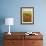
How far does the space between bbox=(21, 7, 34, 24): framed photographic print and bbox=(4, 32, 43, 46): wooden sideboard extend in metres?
0.68

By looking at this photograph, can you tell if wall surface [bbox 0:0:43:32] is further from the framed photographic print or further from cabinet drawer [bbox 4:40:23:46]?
cabinet drawer [bbox 4:40:23:46]

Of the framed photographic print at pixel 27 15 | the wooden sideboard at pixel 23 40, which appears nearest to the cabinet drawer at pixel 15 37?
the wooden sideboard at pixel 23 40

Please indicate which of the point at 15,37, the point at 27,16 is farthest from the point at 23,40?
the point at 27,16

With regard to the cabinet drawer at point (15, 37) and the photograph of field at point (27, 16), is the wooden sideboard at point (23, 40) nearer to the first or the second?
the cabinet drawer at point (15, 37)

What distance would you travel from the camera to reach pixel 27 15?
4.73 metres

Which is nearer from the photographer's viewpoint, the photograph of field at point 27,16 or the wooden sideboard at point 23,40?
the wooden sideboard at point 23,40

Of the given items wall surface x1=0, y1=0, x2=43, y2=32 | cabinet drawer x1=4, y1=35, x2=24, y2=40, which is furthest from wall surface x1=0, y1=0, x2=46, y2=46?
cabinet drawer x1=4, y1=35, x2=24, y2=40

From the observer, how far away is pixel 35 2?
4742mm

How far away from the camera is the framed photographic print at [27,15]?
15.4 feet

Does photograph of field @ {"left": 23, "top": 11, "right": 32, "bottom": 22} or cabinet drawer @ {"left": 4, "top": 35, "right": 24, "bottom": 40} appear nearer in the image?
cabinet drawer @ {"left": 4, "top": 35, "right": 24, "bottom": 40}

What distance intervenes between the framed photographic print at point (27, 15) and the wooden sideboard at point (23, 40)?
68 centimetres

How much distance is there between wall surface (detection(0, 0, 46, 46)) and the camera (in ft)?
15.5

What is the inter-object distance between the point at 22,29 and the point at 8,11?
2.57ft

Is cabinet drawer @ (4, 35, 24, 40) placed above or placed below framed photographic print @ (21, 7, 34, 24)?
below
